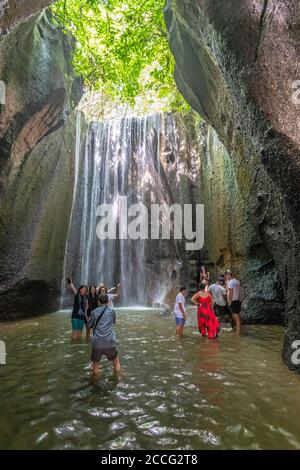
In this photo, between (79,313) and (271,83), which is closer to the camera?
(271,83)

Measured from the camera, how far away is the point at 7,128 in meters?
10.1

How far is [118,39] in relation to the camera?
12250mm

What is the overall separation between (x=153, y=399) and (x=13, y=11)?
23.4 feet

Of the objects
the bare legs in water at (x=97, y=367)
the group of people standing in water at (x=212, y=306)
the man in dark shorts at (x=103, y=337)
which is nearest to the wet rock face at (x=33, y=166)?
the group of people standing in water at (x=212, y=306)

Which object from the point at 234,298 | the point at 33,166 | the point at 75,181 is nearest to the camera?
the point at 234,298

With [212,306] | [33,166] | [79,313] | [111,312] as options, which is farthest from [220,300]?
[33,166]

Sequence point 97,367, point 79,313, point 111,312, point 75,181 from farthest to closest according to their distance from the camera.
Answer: point 75,181, point 79,313, point 111,312, point 97,367

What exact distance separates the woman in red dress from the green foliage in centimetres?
902

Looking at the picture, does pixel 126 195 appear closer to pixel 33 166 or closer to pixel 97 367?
pixel 33 166

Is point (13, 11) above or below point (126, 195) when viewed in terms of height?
above

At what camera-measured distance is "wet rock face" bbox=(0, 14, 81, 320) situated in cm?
1030

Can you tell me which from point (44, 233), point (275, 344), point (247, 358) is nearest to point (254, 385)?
point (247, 358)

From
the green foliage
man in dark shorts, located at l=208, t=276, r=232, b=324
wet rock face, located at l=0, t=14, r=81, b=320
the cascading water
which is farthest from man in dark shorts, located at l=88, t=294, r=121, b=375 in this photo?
the cascading water

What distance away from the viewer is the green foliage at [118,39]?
38.0ft
